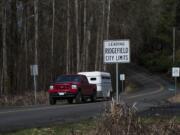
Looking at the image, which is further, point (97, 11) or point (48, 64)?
point (97, 11)

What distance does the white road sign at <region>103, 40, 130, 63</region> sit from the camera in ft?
64.2

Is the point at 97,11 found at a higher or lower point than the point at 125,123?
higher

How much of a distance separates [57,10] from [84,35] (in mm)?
3964

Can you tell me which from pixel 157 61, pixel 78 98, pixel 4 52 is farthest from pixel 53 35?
pixel 157 61

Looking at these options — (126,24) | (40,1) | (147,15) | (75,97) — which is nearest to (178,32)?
(147,15)

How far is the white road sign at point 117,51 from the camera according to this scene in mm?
19562

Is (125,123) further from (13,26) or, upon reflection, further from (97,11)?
(97,11)

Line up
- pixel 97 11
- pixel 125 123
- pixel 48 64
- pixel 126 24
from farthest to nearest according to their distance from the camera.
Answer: pixel 126 24, pixel 97 11, pixel 48 64, pixel 125 123

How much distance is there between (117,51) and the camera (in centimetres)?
1962

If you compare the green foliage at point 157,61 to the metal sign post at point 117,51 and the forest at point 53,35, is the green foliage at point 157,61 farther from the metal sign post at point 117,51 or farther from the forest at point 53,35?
the metal sign post at point 117,51

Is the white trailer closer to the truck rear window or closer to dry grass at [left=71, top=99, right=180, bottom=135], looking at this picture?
the truck rear window

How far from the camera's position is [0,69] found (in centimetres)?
5712

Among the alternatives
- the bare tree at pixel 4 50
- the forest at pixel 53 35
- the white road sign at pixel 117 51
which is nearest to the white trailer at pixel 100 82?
the forest at pixel 53 35

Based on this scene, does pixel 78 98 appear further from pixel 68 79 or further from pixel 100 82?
pixel 100 82
